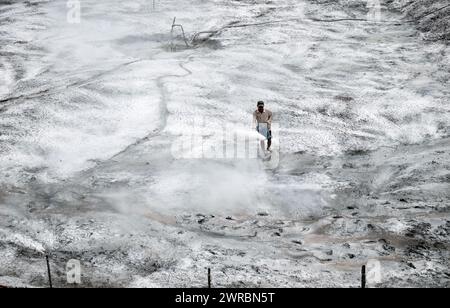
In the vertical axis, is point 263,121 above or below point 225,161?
above

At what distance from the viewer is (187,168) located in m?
10.9

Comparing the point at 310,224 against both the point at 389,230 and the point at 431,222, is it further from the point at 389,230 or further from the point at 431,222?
the point at 431,222

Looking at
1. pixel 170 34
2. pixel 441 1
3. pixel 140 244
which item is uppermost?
pixel 441 1

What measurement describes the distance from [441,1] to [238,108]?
10.4 meters

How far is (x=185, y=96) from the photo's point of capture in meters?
14.3

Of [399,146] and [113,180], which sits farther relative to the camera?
[399,146]

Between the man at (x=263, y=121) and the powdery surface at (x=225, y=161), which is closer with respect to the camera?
the powdery surface at (x=225, y=161)

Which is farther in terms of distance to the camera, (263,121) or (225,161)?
(225,161)

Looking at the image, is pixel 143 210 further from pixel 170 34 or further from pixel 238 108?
pixel 170 34

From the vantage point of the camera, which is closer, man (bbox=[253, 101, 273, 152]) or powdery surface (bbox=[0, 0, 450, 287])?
powdery surface (bbox=[0, 0, 450, 287])

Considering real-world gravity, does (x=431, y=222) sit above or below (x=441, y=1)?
below
